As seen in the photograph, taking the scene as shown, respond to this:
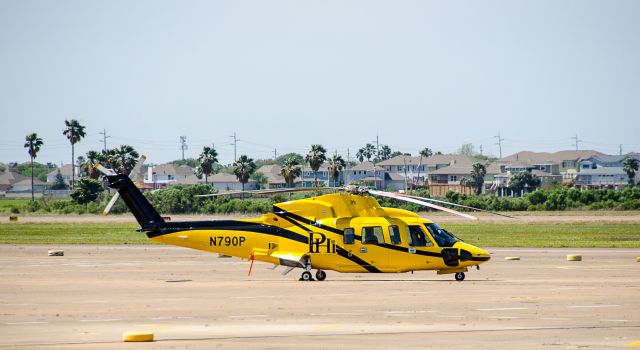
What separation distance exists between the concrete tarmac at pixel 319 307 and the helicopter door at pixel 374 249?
670mm

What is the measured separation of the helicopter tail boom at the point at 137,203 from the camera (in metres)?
37.4

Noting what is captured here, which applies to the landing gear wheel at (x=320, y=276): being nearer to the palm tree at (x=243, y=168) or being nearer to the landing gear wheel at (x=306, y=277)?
the landing gear wheel at (x=306, y=277)

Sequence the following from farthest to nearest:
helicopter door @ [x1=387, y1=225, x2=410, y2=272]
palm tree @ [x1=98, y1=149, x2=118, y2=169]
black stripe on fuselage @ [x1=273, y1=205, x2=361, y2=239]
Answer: palm tree @ [x1=98, y1=149, x2=118, y2=169]
black stripe on fuselage @ [x1=273, y1=205, x2=361, y2=239]
helicopter door @ [x1=387, y1=225, x2=410, y2=272]

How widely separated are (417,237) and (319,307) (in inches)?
338

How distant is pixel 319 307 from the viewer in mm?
27094

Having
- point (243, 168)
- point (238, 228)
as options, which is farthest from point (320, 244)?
point (243, 168)

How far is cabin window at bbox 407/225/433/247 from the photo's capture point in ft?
114

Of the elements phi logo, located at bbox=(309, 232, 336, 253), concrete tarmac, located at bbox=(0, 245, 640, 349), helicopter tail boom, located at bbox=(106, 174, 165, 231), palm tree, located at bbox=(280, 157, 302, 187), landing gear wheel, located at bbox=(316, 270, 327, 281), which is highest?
palm tree, located at bbox=(280, 157, 302, 187)

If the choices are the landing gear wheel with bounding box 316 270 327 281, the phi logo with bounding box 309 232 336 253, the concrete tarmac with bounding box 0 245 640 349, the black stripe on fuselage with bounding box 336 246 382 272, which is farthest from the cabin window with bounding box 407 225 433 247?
the landing gear wheel with bounding box 316 270 327 281

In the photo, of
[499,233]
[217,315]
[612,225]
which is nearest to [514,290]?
[217,315]

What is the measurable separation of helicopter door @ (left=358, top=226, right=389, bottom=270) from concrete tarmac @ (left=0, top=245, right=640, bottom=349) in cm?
67

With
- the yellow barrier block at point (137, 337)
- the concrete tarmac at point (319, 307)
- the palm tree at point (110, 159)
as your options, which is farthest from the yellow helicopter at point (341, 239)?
the palm tree at point (110, 159)

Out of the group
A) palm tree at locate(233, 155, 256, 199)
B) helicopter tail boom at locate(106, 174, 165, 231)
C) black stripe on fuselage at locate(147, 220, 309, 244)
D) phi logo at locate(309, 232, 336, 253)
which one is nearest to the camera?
phi logo at locate(309, 232, 336, 253)

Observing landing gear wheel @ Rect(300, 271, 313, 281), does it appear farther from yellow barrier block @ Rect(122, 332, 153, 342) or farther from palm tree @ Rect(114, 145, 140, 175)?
palm tree @ Rect(114, 145, 140, 175)
